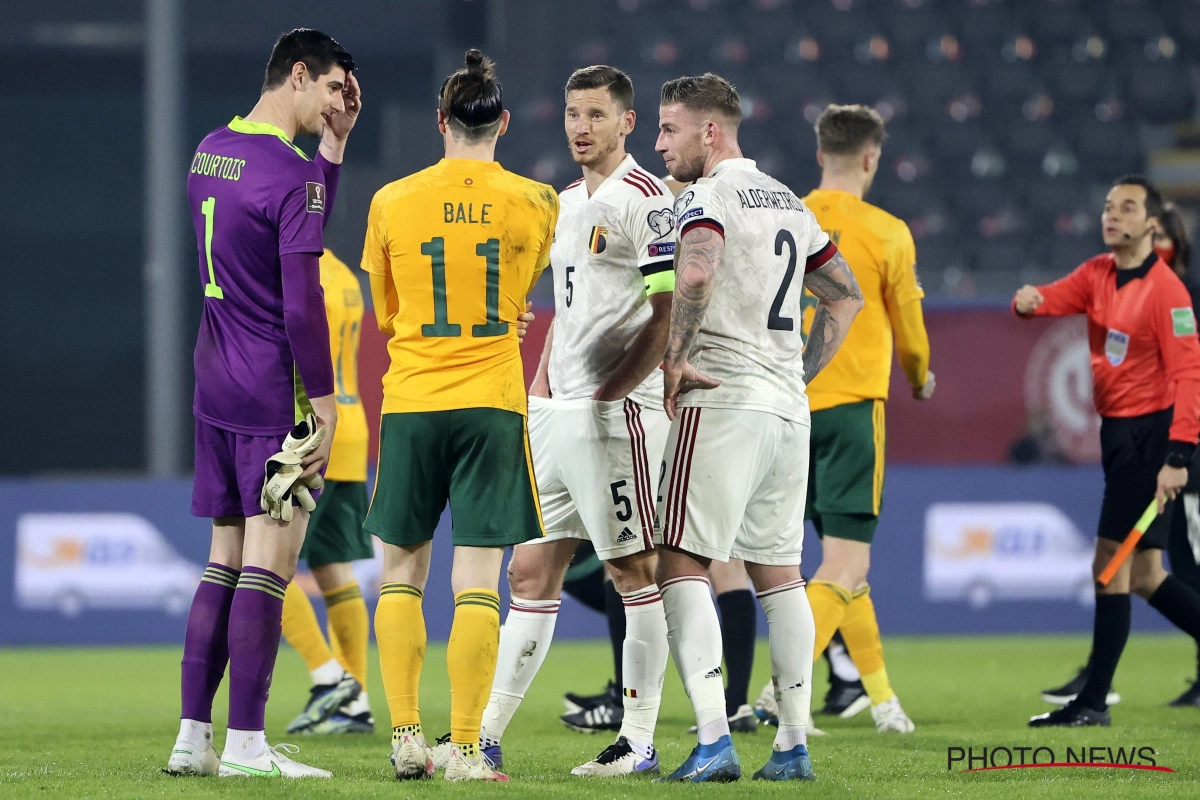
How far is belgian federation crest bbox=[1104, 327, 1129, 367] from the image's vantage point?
6.48 m

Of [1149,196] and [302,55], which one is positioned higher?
[302,55]

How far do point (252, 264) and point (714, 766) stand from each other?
2.05m

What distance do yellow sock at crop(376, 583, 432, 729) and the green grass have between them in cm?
23

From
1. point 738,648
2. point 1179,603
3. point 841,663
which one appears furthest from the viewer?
point 841,663

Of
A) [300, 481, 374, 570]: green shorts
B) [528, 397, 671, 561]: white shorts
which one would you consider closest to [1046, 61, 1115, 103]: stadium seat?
[300, 481, 374, 570]: green shorts

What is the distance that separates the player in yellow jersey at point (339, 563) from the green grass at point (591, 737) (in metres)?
0.20

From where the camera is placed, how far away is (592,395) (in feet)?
15.7

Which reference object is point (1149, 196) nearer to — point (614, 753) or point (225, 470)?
point (614, 753)

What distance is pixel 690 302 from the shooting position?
441 cm

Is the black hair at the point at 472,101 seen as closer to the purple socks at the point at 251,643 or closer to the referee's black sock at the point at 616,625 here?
the purple socks at the point at 251,643

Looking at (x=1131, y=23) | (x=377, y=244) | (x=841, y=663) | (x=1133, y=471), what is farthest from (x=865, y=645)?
(x=1131, y=23)

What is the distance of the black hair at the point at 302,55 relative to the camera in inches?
183

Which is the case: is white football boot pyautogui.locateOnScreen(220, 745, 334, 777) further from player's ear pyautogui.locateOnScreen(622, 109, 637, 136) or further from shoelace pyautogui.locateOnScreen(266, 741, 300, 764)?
player's ear pyautogui.locateOnScreen(622, 109, 637, 136)

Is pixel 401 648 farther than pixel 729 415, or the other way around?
pixel 729 415
